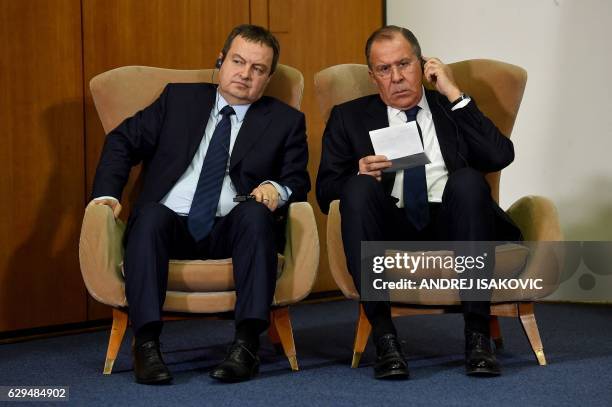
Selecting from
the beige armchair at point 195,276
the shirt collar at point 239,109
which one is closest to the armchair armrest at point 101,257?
the beige armchair at point 195,276

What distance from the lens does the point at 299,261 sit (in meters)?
2.84

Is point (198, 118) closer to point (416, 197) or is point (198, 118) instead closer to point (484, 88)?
point (416, 197)

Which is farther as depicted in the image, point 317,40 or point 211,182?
point 317,40

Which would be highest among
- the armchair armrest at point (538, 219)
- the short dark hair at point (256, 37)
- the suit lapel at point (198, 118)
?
the short dark hair at point (256, 37)

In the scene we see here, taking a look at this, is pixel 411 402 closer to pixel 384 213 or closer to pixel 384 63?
pixel 384 213

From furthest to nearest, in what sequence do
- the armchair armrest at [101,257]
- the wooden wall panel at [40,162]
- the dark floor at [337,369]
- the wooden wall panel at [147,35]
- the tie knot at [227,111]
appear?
the wooden wall panel at [147,35] < the wooden wall panel at [40,162] < the tie knot at [227,111] < the armchair armrest at [101,257] < the dark floor at [337,369]

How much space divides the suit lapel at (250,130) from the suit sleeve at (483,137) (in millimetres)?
634

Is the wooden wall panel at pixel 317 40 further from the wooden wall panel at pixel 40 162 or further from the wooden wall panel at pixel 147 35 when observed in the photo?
the wooden wall panel at pixel 40 162

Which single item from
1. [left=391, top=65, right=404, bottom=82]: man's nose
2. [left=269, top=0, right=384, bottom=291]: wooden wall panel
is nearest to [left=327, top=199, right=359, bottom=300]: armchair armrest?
[left=391, top=65, right=404, bottom=82]: man's nose

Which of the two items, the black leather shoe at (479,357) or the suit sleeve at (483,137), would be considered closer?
the black leather shoe at (479,357)

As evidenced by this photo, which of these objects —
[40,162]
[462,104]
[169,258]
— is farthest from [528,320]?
[40,162]

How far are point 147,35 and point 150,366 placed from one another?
1649 mm

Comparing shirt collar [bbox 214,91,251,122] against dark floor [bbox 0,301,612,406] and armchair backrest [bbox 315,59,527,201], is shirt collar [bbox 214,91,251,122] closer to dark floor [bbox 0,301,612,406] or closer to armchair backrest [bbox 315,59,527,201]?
armchair backrest [bbox 315,59,527,201]

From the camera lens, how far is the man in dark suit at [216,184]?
2676 millimetres
